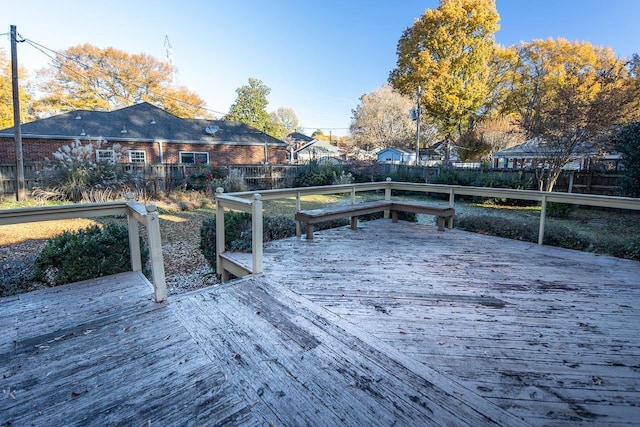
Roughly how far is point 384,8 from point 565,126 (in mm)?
11004

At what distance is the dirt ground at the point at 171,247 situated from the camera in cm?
486

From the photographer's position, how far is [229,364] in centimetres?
201

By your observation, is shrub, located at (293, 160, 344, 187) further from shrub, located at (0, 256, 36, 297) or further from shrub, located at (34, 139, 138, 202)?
shrub, located at (0, 256, 36, 297)

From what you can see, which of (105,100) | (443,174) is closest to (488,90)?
(443,174)

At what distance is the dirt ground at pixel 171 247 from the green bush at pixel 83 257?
49cm

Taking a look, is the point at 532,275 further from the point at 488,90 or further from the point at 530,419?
the point at 488,90

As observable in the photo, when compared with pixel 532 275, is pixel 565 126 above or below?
above

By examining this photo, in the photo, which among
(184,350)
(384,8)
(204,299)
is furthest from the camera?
(384,8)

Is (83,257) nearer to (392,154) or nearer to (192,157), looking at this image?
(192,157)

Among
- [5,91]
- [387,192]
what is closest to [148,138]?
[5,91]

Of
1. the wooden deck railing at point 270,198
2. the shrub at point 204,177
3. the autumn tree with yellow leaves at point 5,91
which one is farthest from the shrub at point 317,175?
the autumn tree with yellow leaves at point 5,91

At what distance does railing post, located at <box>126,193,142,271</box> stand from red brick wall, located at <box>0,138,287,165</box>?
13310 millimetres

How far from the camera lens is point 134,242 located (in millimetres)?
3578

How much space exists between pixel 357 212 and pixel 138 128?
15852 millimetres
